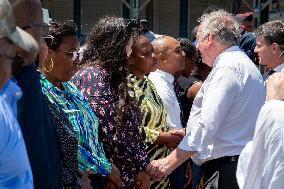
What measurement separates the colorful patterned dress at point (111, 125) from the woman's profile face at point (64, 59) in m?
0.25

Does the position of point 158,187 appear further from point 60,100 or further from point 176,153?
point 60,100

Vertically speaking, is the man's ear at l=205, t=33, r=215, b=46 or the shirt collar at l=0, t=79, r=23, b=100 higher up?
the shirt collar at l=0, t=79, r=23, b=100

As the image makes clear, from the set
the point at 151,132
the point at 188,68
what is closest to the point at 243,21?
the point at 188,68

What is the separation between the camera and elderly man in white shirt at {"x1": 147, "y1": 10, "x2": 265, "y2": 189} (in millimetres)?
3594

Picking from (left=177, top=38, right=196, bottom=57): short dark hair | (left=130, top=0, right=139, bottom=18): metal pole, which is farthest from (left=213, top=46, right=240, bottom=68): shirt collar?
(left=130, top=0, right=139, bottom=18): metal pole

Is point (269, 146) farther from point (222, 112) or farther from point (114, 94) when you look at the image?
point (114, 94)

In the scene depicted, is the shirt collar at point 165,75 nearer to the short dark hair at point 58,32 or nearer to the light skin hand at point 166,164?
the light skin hand at point 166,164

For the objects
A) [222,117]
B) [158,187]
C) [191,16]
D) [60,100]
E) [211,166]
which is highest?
[60,100]

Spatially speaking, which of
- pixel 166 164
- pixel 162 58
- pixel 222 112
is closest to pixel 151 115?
pixel 166 164

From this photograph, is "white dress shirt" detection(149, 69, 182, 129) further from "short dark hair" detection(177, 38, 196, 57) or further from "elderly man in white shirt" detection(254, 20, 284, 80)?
"short dark hair" detection(177, 38, 196, 57)

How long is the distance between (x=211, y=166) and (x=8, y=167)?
2.22 meters

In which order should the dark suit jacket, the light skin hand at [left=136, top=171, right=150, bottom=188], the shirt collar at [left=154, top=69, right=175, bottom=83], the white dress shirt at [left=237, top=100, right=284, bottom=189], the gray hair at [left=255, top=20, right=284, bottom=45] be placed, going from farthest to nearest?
the gray hair at [left=255, top=20, right=284, bottom=45] < the shirt collar at [left=154, top=69, right=175, bottom=83] < the light skin hand at [left=136, top=171, right=150, bottom=188] < the white dress shirt at [left=237, top=100, right=284, bottom=189] < the dark suit jacket

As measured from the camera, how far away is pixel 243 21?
8141 mm

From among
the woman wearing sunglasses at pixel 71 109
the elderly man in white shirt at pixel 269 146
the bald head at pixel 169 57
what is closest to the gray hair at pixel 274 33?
the bald head at pixel 169 57
